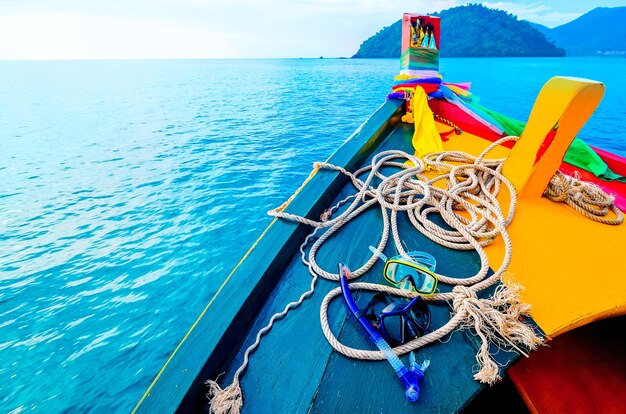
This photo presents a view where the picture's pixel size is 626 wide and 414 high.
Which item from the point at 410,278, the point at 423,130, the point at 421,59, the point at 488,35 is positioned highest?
the point at 488,35

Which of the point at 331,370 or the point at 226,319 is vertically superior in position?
the point at 226,319

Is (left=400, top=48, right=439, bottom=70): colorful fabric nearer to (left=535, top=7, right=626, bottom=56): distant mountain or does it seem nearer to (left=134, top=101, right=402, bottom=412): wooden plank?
(left=134, top=101, right=402, bottom=412): wooden plank

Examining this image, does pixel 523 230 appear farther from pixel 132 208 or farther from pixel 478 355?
pixel 132 208

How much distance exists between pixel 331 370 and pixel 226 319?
509 mm

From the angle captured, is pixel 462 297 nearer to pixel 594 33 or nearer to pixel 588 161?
pixel 588 161

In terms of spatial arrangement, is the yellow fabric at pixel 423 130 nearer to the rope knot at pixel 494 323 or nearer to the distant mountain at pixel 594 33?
the rope knot at pixel 494 323

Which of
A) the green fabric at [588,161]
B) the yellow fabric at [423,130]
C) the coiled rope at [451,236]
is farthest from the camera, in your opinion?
the yellow fabric at [423,130]

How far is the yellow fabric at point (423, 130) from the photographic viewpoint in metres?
3.05

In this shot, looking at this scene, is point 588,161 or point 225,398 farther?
point 588,161

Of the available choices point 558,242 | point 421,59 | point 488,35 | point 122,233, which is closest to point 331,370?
point 558,242

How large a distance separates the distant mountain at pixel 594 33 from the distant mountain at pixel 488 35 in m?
33.4

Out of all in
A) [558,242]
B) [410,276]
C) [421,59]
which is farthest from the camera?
[421,59]

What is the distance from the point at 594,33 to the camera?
135 m

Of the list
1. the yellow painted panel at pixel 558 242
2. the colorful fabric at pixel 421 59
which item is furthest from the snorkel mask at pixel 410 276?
the colorful fabric at pixel 421 59
